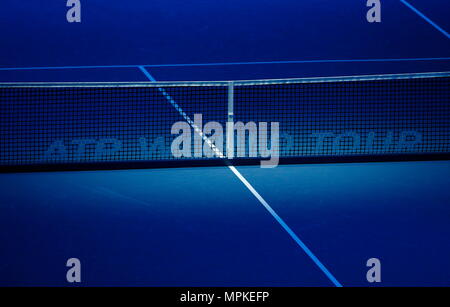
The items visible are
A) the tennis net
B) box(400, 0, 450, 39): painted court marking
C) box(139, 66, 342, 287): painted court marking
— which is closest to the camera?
box(139, 66, 342, 287): painted court marking

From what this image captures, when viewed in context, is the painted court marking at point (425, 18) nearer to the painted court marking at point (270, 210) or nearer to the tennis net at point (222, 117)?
the tennis net at point (222, 117)

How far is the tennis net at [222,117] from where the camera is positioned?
7.83 metres

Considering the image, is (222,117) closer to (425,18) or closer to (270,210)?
(270,210)

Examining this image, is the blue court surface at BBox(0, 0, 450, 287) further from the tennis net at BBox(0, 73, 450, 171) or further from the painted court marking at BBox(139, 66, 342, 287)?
the tennis net at BBox(0, 73, 450, 171)

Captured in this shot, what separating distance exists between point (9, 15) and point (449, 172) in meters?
11.9

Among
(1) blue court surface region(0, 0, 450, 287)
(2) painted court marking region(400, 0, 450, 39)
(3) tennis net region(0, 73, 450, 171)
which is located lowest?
(1) blue court surface region(0, 0, 450, 287)

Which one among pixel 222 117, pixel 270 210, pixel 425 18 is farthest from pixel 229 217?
pixel 425 18

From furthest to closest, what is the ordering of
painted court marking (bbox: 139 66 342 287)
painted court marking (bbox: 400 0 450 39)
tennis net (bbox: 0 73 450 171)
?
painted court marking (bbox: 400 0 450 39) → tennis net (bbox: 0 73 450 171) → painted court marking (bbox: 139 66 342 287)

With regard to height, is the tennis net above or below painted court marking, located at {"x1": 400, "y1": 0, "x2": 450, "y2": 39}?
below

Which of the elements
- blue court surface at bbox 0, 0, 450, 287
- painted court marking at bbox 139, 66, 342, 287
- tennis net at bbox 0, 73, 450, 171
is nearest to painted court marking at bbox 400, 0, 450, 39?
blue court surface at bbox 0, 0, 450, 287

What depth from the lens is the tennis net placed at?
25.7 ft

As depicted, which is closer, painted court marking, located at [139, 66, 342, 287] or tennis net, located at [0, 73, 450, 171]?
painted court marking, located at [139, 66, 342, 287]

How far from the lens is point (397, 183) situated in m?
6.65

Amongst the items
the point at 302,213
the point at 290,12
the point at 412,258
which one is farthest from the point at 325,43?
the point at 412,258
